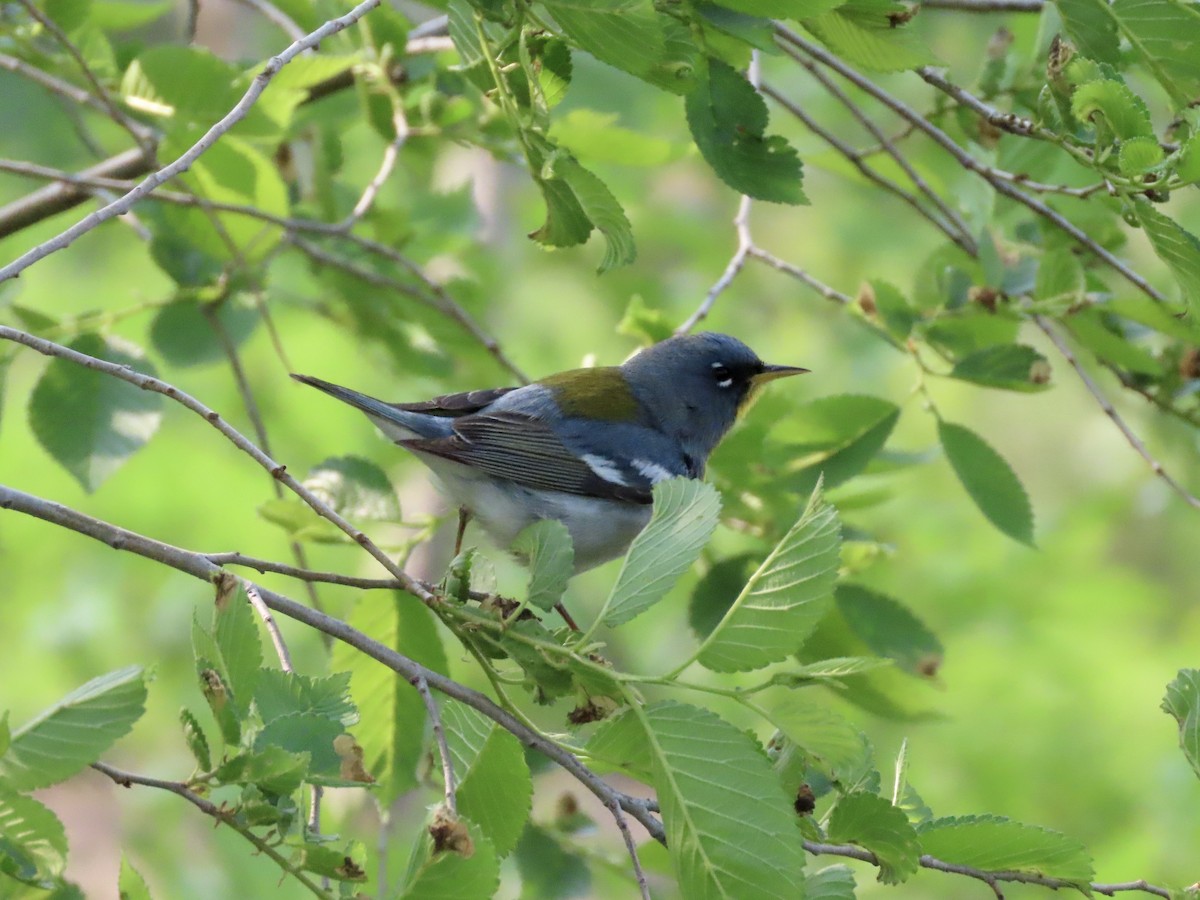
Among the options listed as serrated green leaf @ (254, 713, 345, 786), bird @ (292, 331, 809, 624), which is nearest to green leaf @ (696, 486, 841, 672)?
serrated green leaf @ (254, 713, 345, 786)

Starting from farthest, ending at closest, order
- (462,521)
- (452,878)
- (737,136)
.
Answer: (462,521), (737,136), (452,878)

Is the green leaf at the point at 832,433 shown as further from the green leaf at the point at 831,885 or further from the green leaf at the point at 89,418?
the green leaf at the point at 89,418

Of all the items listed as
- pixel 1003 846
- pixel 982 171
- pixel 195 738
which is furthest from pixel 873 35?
pixel 195 738

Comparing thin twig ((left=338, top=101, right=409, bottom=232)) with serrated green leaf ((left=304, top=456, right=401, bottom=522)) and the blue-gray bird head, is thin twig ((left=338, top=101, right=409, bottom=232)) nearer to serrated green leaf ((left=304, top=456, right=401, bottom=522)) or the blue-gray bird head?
serrated green leaf ((left=304, top=456, right=401, bottom=522))

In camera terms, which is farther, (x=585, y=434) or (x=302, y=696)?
(x=585, y=434)

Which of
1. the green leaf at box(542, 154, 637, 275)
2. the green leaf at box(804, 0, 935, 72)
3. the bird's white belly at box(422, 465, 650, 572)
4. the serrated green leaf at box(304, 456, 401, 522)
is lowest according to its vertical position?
the bird's white belly at box(422, 465, 650, 572)

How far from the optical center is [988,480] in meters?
2.50

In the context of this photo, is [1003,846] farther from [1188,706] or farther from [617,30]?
[617,30]

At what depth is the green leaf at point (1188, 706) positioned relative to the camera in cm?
166

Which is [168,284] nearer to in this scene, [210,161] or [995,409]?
[210,161]

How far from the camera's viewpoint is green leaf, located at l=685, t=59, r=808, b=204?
78.6 inches

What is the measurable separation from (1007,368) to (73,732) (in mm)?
1862

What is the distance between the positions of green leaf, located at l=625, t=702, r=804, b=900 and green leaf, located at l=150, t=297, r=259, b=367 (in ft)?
6.94

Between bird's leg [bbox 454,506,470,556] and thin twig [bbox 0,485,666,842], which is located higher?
thin twig [bbox 0,485,666,842]
